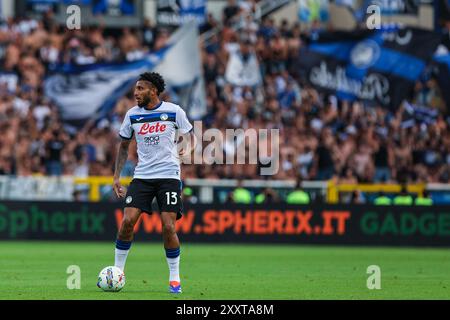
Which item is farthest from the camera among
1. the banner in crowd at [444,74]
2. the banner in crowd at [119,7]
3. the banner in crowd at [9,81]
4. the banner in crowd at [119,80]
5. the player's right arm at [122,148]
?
the banner in crowd at [119,7]

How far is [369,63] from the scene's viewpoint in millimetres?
31984

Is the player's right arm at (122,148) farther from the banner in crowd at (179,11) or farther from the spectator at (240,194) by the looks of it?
the banner in crowd at (179,11)

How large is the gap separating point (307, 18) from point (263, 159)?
A: 899 cm

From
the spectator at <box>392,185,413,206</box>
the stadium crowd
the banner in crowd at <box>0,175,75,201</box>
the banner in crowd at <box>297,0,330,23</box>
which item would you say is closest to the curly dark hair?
the stadium crowd

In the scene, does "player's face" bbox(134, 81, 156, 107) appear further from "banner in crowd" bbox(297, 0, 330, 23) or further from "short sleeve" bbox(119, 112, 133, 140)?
"banner in crowd" bbox(297, 0, 330, 23)

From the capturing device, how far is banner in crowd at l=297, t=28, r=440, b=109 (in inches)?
1238

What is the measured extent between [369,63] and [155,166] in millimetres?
16702

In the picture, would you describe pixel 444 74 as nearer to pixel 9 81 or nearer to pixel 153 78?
pixel 9 81

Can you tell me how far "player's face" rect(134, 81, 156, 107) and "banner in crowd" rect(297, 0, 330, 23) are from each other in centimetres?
2321

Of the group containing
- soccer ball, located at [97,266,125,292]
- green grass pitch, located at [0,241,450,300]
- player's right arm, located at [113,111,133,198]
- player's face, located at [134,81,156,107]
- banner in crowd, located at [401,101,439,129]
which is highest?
banner in crowd, located at [401,101,439,129]

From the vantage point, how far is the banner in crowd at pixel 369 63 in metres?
31.5

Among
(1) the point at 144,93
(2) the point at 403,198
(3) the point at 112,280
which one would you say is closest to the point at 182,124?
(1) the point at 144,93

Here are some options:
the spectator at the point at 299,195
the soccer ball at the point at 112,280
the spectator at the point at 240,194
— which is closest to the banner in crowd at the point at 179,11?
the spectator at the point at 240,194
